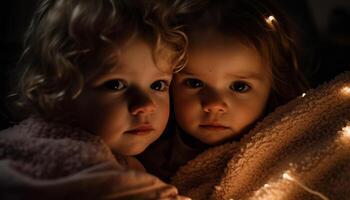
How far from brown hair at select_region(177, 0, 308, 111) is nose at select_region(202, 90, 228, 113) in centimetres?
14

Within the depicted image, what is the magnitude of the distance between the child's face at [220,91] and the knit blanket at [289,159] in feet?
0.20

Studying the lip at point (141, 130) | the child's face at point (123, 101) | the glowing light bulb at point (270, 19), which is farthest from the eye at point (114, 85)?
the glowing light bulb at point (270, 19)

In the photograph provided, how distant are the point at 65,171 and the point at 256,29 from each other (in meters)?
0.64

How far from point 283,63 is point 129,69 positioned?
20.0 inches

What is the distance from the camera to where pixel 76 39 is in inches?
40.0

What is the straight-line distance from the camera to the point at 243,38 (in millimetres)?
1228

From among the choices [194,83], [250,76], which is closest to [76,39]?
[194,83]

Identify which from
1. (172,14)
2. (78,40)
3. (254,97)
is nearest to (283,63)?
(254,97)

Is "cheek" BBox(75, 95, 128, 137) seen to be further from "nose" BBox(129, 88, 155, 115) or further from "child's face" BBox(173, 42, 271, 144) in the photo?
"child's face" BBox(173, 42, 271, 144)

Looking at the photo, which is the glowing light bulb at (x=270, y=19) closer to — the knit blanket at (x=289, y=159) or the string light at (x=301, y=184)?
the knit blanket at (x=289, y=159)

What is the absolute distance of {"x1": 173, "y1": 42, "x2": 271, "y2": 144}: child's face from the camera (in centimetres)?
121

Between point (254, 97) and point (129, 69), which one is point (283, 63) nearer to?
point (254, 97)

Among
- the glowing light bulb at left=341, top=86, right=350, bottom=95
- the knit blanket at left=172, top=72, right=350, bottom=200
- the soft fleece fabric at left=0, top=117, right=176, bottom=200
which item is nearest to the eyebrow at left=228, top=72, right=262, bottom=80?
the knit blanket at left=172, top=72, right=350, bottom=200

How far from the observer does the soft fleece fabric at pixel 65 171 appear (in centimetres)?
86
